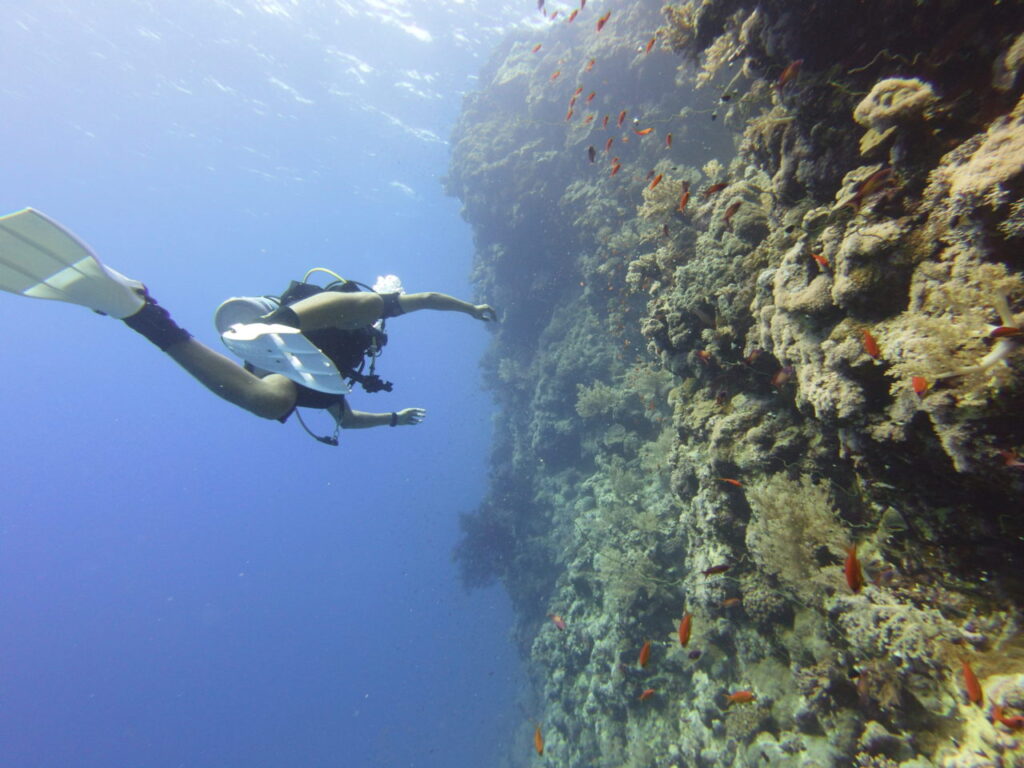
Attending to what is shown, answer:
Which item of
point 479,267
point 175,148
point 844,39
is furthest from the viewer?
point 175,148

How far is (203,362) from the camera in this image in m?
2.74

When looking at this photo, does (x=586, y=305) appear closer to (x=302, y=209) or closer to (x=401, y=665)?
(x=302, y=209)

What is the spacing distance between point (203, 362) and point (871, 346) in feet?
14.0

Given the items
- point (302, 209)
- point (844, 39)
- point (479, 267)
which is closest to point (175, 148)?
point (302, 209)

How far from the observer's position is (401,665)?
51094 mm

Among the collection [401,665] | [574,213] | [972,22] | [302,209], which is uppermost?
[302,209]

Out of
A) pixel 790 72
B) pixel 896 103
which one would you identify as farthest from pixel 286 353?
pixel 790 72

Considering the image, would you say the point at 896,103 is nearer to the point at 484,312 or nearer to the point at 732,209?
the point at 732,209

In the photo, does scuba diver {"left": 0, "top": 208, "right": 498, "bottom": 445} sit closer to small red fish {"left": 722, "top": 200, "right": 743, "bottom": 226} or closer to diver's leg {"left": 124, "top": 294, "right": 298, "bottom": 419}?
diver's leg {"left": 124, "top": 294, "right": 298, "bottom": 419}

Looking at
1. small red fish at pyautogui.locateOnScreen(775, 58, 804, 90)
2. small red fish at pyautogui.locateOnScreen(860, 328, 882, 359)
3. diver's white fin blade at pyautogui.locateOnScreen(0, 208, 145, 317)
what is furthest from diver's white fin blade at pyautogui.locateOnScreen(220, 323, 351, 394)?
small red fish at pyautogui.locateOnScreen(775, 58, 804, 90)

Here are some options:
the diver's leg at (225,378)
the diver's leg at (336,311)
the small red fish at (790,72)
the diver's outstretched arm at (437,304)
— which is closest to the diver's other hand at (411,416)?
the diver's outstretched arm at (437,304)

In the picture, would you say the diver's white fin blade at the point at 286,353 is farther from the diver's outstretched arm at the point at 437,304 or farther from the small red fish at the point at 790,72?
the small red fish at the point at 790,72

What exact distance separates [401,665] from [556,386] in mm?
53207

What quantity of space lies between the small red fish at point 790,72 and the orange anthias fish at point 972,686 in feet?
14.9
